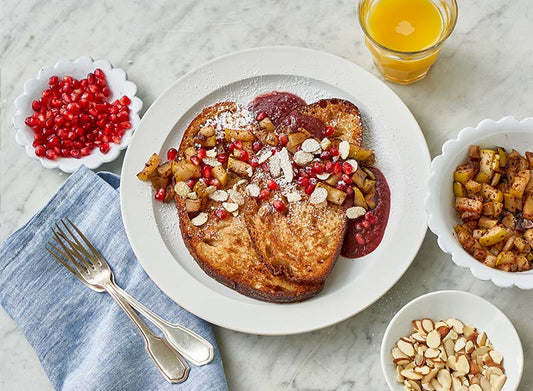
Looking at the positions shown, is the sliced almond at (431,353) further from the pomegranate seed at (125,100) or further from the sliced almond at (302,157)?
the pomegranate seed at (125,100)

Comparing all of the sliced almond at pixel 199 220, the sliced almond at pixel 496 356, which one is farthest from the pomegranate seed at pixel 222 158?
the sliced almond at pixel 496 356

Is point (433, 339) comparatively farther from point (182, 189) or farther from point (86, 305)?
point (86, 305)

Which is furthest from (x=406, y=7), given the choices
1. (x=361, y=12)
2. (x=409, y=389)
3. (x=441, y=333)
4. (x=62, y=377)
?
(x=62, y=377)

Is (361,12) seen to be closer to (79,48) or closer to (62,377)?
(79,48)

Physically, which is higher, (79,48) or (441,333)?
(79,48)

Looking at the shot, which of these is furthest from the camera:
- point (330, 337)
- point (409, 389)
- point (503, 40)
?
point (503, 40)

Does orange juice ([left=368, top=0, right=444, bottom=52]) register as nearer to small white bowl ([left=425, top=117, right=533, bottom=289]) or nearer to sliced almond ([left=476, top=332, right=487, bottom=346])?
small white bowl ([left=425, top=117, right=533, bottom=289])

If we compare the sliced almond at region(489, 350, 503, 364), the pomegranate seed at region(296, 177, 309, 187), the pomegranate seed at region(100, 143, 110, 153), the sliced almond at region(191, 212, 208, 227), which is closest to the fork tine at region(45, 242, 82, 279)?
the pomegranate seed at region(100, 143, 110, 153)

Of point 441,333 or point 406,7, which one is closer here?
point 441,333
